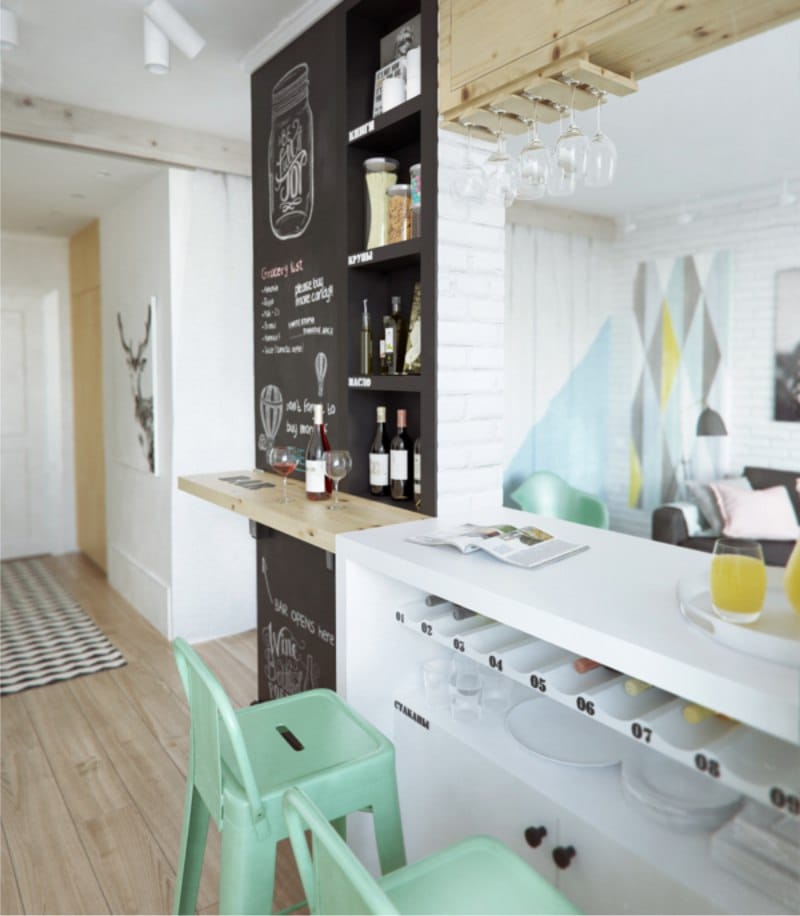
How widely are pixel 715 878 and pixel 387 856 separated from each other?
64 centimetres

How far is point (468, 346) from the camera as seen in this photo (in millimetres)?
2160

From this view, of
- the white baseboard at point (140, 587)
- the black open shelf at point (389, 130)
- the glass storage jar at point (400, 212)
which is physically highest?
the black open shelf at point (389, 130)

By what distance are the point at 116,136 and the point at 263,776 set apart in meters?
3.17

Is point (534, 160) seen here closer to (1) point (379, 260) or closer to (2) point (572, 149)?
(2) point (572, 149)

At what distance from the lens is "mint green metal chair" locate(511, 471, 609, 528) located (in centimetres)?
501

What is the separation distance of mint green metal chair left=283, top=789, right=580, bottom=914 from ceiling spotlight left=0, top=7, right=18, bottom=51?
2.63 metres

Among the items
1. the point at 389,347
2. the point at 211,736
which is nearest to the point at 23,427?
the point at 389,347

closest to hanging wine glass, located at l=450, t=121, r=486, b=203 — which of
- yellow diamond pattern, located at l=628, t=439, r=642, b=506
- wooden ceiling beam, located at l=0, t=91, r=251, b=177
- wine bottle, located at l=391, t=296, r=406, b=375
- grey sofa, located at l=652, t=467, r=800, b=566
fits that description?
wine bottle, located at l=391, t=296, r=406, b=375

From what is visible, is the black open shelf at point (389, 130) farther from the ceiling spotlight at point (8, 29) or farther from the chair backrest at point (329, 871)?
the chair backrest at point (329, 871)

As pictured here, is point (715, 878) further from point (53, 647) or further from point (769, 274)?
point (769, 274)

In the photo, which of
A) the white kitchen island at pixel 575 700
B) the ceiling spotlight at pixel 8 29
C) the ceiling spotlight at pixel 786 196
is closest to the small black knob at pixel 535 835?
the white kitchen island at pixel 575 700

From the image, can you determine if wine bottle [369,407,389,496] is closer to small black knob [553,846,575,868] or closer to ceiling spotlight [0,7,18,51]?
small black knob [553,846,575,868]

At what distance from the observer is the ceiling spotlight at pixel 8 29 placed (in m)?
2.46

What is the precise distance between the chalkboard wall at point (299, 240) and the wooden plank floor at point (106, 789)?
1.19 meters
